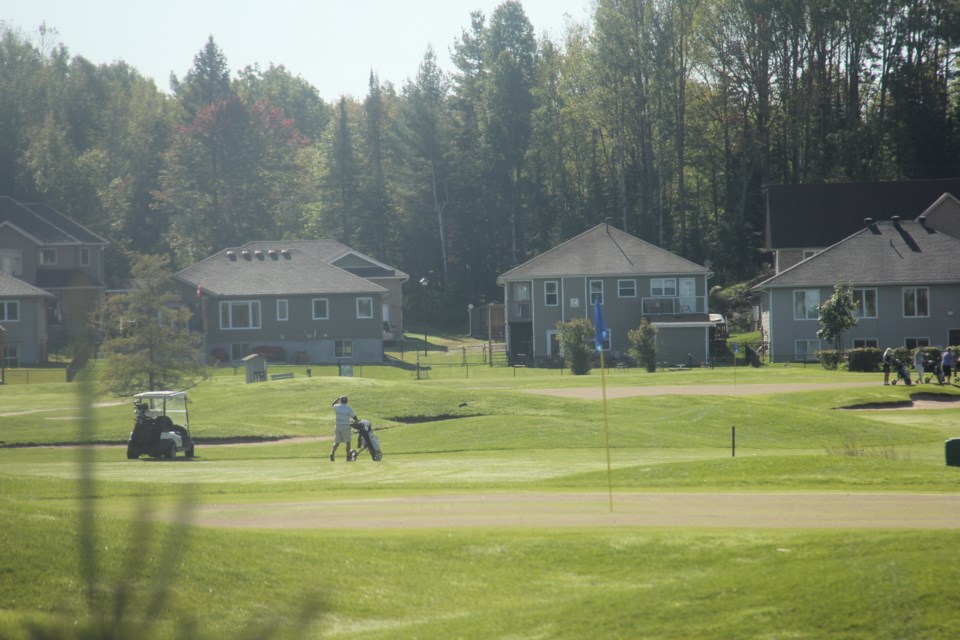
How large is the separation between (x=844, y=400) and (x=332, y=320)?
4146 centimetres

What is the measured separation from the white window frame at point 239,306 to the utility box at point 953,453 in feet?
188

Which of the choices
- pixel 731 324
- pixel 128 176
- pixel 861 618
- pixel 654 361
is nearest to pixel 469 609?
pixel 861 618

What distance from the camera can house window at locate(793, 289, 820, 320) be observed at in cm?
6800

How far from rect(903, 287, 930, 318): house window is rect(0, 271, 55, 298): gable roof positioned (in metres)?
50.0

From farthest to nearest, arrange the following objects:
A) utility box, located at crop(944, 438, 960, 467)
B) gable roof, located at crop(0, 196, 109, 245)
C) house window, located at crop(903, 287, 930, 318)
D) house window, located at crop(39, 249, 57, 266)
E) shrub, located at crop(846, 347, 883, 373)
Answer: house window, located at crop(39, 249, 57, 266) → gable roof, located at crop(0, 196, 109, 245) → house window, located at crop(903, 287, 930, 318) → shrub, located at crop(846, 347, 883, 373) → utility box, located at crop(944, 438, 960, 467)

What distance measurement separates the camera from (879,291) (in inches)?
2623

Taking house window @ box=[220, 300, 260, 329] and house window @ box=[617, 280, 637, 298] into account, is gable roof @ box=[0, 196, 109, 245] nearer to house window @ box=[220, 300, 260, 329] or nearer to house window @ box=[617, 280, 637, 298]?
house window @ box=[220, 300, 260, 329]

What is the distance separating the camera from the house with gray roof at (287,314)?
251ft

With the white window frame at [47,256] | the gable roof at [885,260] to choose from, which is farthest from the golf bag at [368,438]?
the white window frame at [47,256]

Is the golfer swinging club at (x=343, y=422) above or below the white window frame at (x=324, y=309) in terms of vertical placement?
below

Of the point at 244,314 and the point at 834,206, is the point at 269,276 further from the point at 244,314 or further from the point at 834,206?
the point at 834,206

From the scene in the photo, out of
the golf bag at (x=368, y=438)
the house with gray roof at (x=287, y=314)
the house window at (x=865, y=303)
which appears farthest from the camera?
the house with gray roof at (x=287, y=314)

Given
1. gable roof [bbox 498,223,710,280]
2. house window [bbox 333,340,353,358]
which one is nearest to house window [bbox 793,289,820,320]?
gable roof [bbox 498,223,710,280]

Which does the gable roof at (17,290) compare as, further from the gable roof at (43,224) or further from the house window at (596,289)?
the house window at (596,289)
